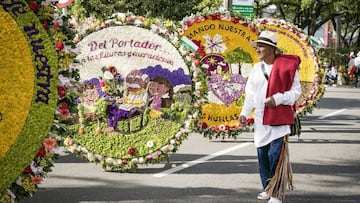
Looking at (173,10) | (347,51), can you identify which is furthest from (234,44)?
(347,51)

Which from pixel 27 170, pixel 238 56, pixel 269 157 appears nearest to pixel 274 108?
pixel 269 157

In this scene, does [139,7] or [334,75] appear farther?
[334,75]

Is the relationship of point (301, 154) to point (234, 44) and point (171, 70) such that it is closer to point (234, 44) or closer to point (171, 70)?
point (234, 44)

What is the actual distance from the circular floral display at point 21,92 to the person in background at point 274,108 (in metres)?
2.40

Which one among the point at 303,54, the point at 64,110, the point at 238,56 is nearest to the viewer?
the point at 64,110

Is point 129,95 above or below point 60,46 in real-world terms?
below

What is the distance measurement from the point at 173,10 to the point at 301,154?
37.9 ft

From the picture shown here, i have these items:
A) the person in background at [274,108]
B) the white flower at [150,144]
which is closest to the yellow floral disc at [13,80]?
the person in background at [274,108]

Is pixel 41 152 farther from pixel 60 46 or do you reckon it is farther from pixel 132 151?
pixel 132 151

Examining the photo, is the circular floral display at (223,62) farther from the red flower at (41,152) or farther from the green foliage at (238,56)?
the red flower at (41,152)

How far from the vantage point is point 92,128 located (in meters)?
9.48

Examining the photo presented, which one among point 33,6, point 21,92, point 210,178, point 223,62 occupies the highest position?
point 33,6

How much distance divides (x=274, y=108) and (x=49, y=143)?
8.19ft

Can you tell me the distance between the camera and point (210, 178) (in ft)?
30.6
